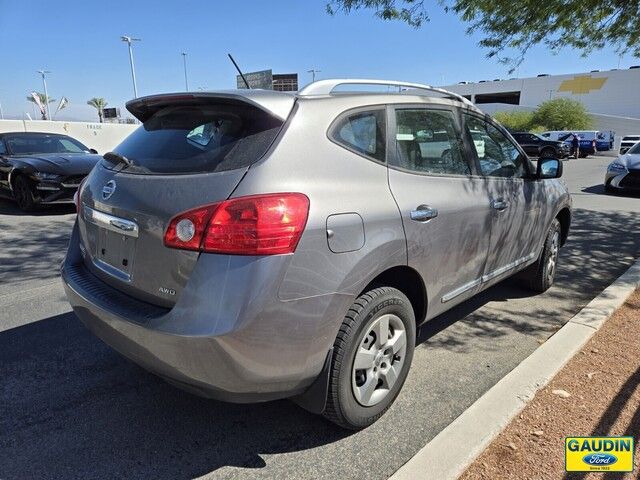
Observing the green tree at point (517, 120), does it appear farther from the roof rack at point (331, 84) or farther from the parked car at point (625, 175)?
the roof rack at point (331, 84)

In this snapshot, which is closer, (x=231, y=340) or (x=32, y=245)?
(x=231, y=340)

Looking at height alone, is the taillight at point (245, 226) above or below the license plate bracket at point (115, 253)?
above

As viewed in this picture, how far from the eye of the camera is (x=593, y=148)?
32.8 m

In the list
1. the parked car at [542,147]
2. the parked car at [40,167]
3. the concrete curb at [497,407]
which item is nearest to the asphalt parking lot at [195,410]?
the concrete curb at [497,407]

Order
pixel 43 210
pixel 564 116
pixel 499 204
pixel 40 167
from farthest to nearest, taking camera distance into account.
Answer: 1. pixel 564 116
2. pixel 43 210
3. pixel 40 167
4. pixel 499 204

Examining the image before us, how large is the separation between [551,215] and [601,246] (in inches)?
115

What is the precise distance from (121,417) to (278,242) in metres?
1.56

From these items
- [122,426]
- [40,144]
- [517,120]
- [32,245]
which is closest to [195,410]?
[122,426]

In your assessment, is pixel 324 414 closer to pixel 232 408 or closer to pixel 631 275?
pixel 232 408

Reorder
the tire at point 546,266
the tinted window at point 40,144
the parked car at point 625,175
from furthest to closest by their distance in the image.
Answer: the parked car at point 625,175, the tinted window at point 40,144, the tire at point 546,266

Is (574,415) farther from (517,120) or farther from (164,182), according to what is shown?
(517,120)

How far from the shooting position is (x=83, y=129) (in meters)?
20.5

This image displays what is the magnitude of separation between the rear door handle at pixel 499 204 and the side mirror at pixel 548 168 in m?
0.78

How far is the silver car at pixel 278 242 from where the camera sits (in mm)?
1999
